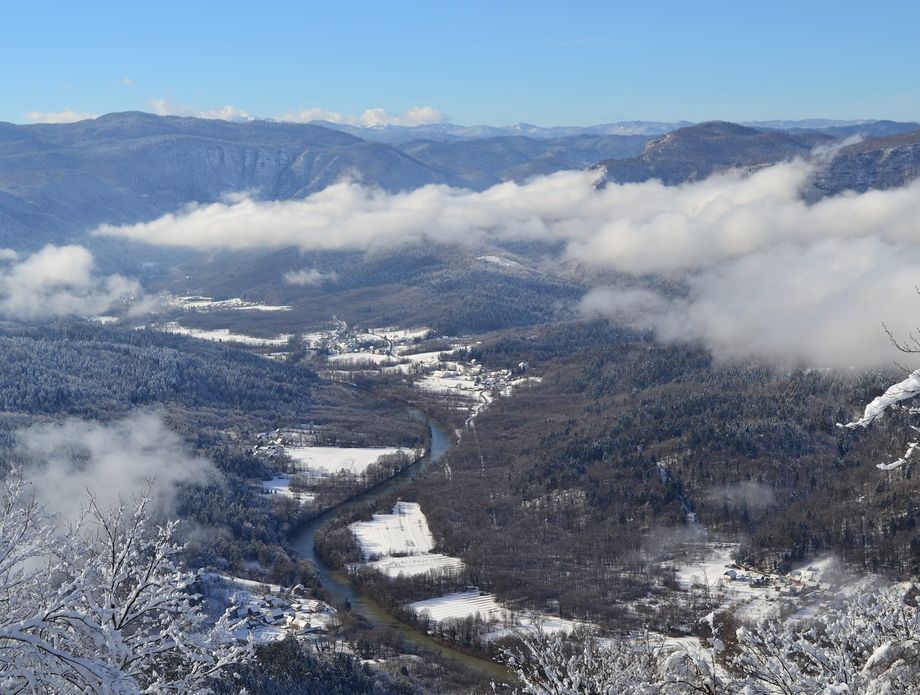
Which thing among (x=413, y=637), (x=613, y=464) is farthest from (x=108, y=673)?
(x=613, y=464)

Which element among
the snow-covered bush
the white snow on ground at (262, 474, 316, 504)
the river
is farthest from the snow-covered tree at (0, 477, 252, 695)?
the white snow on ground at (262, 474, 316, 504)

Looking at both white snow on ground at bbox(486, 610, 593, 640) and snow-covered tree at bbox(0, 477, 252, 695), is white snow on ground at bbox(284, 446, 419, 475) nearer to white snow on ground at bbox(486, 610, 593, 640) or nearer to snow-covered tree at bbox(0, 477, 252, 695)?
white snow on ground at bbox(486, 610, 593, 640)


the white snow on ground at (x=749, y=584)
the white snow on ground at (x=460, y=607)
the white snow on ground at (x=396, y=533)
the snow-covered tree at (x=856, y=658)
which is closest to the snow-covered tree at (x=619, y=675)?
the snow-covered tree at (x=856, y=658)

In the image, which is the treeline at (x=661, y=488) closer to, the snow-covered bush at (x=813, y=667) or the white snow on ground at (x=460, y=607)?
the white snow on ground at (x=460, y=607)

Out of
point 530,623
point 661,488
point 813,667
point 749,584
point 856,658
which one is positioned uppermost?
point 856,658

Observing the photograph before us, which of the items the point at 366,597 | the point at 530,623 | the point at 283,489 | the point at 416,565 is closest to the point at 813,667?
the point at 530,623

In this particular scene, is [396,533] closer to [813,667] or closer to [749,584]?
[749,584]
